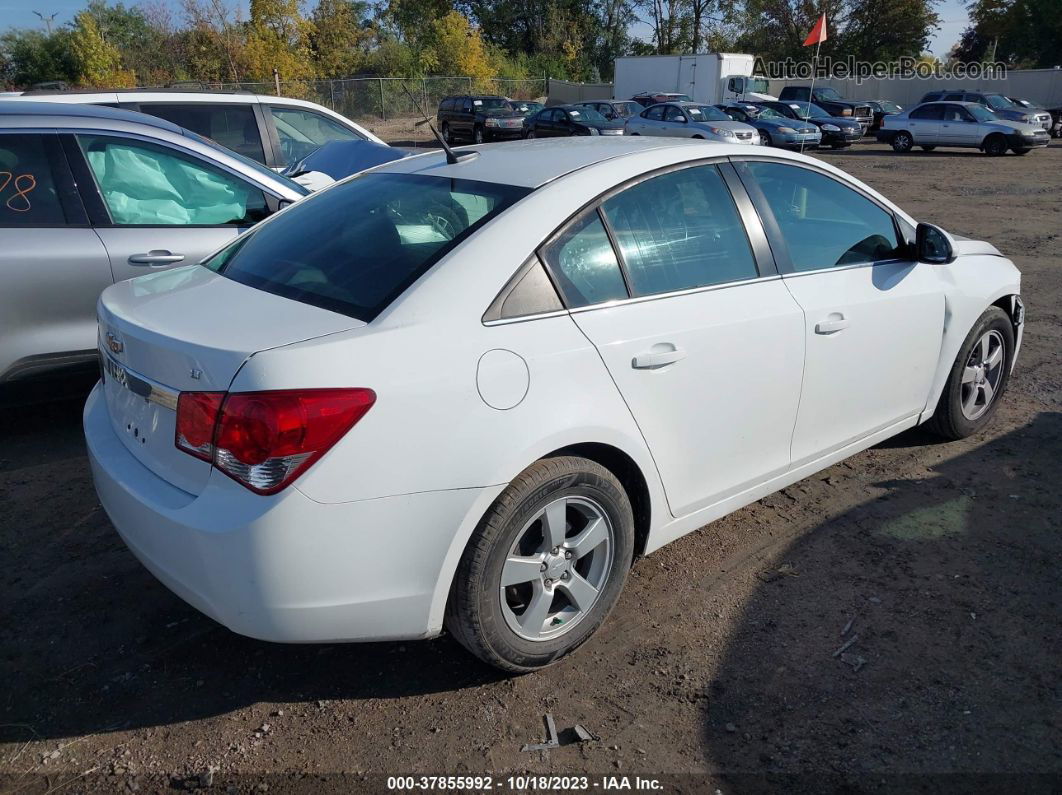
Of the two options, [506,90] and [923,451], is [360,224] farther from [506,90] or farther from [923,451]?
[506,90]

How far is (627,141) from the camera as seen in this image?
354cm

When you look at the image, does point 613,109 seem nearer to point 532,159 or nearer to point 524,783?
point 532,159

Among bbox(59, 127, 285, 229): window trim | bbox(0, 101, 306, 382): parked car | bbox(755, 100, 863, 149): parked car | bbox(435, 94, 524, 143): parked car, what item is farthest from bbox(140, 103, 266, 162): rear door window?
bbox(755, 100, 863, 149): parked car

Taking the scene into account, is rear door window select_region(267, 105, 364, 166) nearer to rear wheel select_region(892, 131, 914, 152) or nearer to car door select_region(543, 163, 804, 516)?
car door select_region(543, 163, 804, 516)

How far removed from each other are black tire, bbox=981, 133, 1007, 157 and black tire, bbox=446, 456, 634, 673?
2662 centimetres

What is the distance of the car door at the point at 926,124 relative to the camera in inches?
1009

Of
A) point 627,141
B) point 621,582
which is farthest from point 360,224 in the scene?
point 621,582

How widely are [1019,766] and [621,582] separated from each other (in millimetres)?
1277

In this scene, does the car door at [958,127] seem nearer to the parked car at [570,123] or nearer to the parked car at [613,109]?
the parked car at [570,123]

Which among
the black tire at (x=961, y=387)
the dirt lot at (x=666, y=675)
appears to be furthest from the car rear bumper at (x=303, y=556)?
the black tire at (x=961, y=387)

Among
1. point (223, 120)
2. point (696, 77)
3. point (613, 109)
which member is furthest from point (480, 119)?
point (223, 120)

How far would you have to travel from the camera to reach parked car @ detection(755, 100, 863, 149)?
1080 inches

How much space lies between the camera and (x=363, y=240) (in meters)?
2.95

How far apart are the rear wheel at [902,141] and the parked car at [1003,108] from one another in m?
2.49
